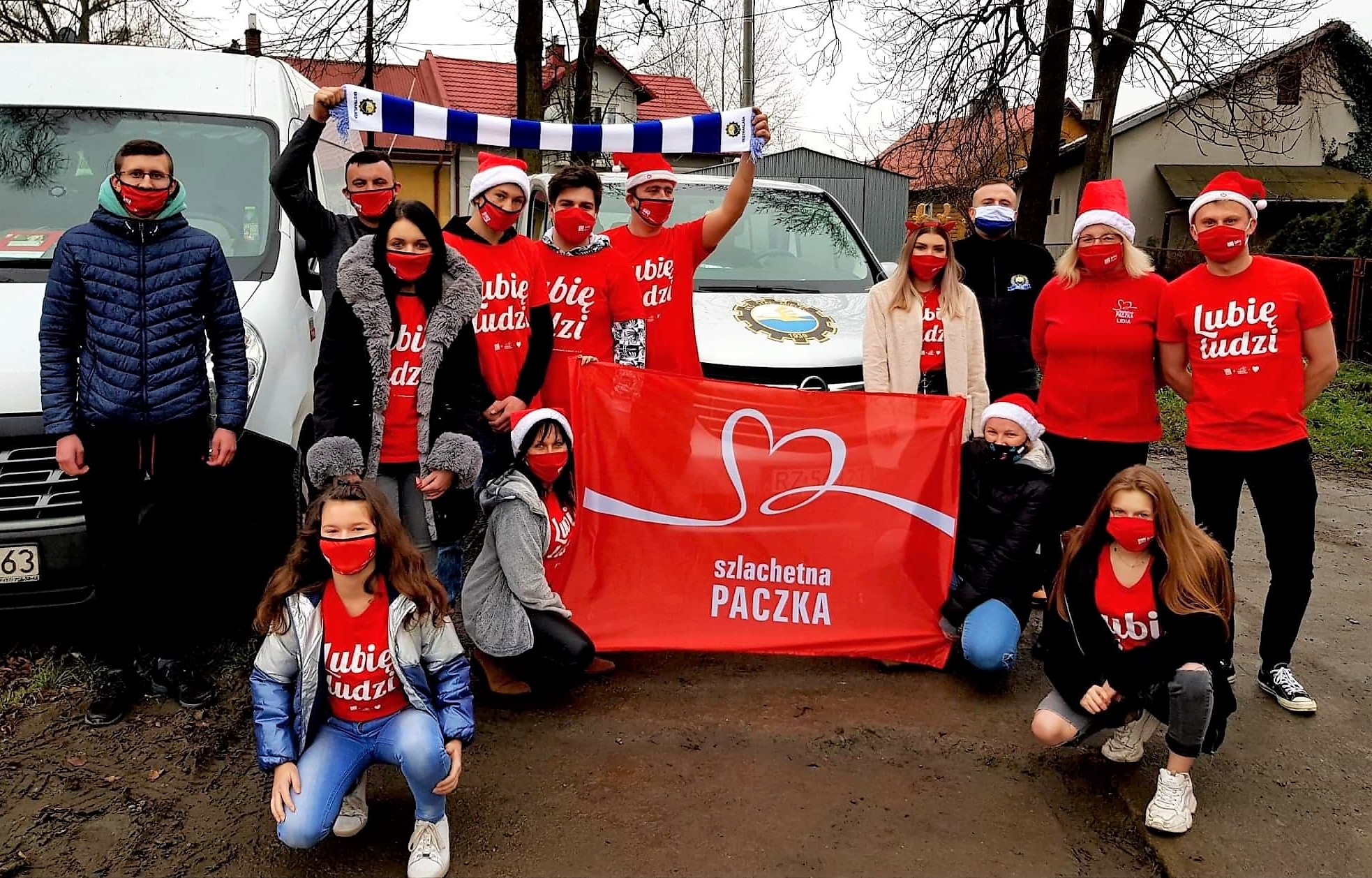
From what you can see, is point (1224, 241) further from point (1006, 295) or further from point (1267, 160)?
point (1267, 160)

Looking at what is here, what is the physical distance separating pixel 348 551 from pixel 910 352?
281cm

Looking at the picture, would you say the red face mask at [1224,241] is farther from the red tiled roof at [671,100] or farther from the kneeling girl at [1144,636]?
the red tiled roof at [671,100]

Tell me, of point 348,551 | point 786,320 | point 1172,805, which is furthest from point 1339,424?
point 348,551

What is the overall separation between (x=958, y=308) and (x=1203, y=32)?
33.7 feet

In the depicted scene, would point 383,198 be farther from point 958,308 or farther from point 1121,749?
point 1121,749

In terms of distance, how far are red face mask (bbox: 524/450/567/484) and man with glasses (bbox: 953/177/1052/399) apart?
2.35 metres

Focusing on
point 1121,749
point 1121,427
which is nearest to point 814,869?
point 1121,749

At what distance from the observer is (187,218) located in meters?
4.74

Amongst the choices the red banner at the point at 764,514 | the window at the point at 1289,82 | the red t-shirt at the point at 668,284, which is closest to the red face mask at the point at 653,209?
the red t-shirt at the point at 668,284

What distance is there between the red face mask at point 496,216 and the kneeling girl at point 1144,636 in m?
2.50

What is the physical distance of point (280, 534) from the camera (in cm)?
442

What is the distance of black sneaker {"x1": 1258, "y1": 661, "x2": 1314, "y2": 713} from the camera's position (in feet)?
13.6

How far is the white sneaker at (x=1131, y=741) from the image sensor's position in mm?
3691

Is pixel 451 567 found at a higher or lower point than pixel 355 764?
higher
